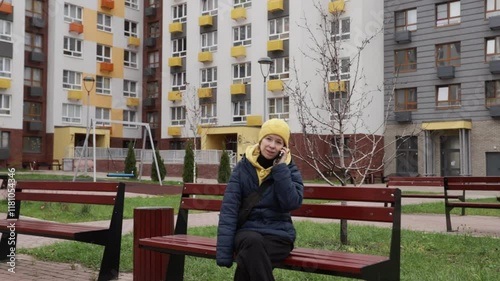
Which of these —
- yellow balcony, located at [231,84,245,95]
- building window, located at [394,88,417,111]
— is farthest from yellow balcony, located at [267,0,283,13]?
building window, located at [394,88,417,111]

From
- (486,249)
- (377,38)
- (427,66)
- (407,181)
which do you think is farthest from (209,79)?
(486,249)

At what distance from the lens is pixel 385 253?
733 cm

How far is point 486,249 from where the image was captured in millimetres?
7426

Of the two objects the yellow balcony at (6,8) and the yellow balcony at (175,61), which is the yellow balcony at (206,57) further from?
the yellow balcony at (6,8)

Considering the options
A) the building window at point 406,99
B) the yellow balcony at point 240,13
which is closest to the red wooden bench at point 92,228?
the building window at point 406,99

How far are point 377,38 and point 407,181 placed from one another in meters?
26.2

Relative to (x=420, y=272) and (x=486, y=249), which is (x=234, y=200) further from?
(x=486, y=249)

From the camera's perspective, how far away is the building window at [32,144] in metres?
45.0

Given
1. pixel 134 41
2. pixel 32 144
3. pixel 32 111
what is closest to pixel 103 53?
pixel 134 41

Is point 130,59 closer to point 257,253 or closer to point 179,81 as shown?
point 179,81

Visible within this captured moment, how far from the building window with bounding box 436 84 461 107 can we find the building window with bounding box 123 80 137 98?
2674cm

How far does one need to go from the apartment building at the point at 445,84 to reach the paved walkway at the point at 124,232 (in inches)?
903

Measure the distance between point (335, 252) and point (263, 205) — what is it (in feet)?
2.30

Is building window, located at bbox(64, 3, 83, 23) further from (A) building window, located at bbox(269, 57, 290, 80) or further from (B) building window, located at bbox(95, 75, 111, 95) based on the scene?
(A) building window, located at bbox(269, 57, 290, 80)
